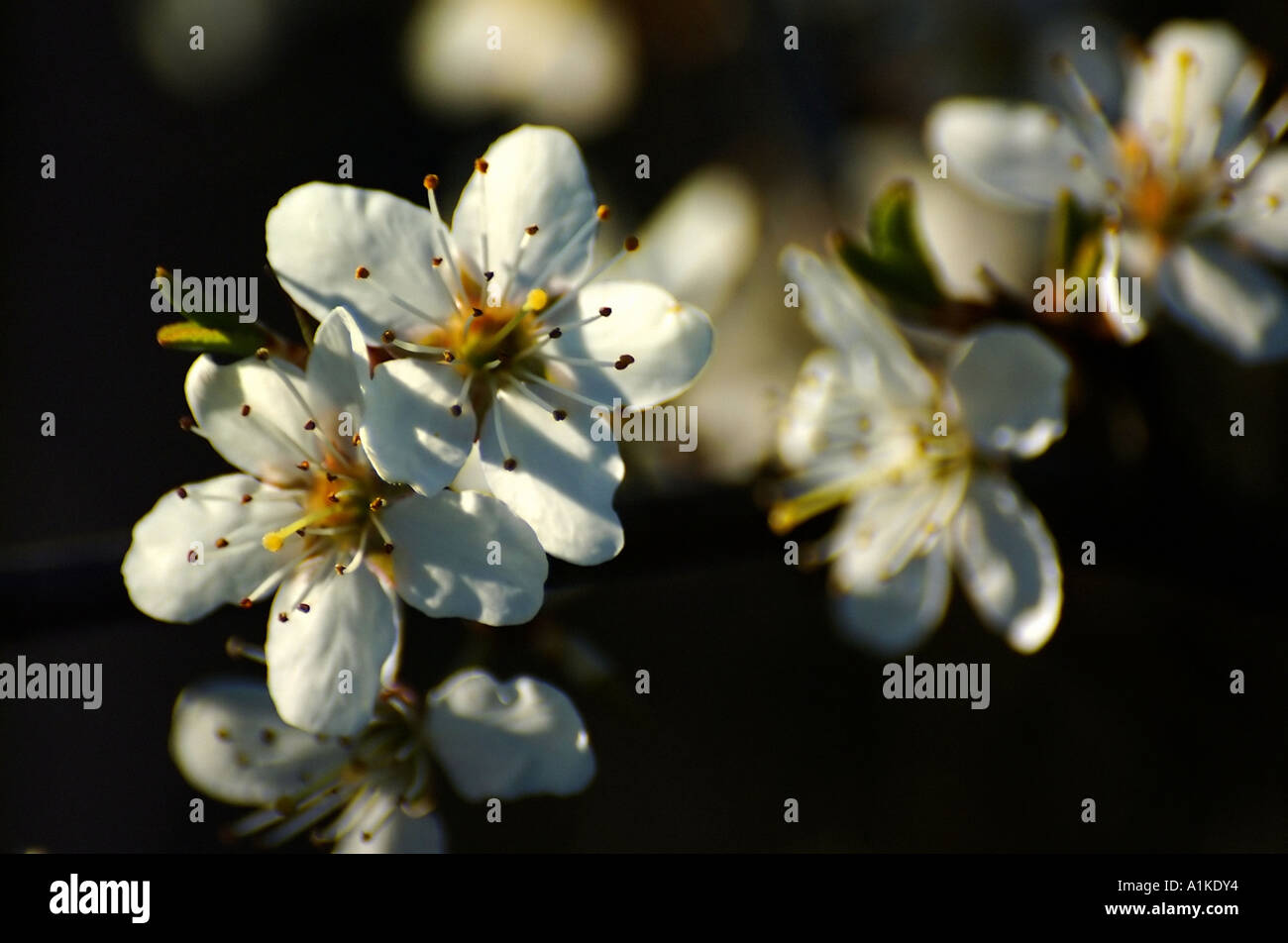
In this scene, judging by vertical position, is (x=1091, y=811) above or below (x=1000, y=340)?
below

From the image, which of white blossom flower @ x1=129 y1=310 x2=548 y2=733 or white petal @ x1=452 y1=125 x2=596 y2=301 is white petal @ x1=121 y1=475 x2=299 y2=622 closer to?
white blossom flower @ x1=129 y1=310 x2=548 y2=733

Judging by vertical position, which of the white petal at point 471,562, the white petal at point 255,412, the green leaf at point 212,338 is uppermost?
the green leaf at point 212,338

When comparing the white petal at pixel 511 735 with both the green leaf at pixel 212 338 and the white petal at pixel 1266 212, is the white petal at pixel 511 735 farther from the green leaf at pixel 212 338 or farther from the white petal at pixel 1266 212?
the white petal at pixel 1266 212

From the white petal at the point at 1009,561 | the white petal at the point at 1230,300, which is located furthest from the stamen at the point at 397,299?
the white petal at the point at 1230,300

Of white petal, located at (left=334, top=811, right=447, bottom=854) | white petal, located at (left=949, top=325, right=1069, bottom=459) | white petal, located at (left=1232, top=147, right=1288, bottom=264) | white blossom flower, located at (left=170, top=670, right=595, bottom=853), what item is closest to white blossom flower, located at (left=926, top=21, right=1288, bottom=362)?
white petal, located at (left=1232, top=147, right=1288, bottom=264)

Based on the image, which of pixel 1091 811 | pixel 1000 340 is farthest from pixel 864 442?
pixel 1091 811

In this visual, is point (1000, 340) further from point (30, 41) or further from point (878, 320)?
point (30, 41)

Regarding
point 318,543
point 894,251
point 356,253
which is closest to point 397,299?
point 356,253
